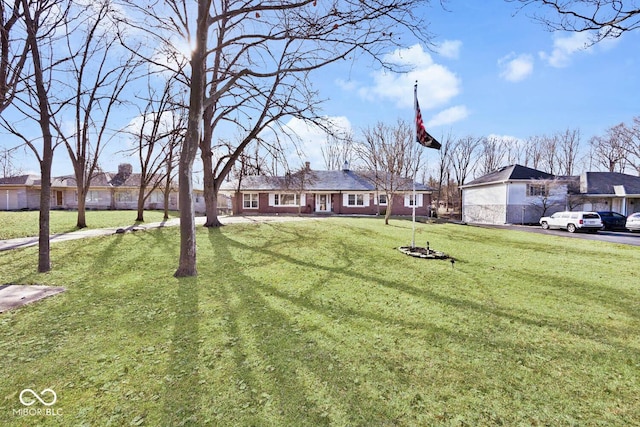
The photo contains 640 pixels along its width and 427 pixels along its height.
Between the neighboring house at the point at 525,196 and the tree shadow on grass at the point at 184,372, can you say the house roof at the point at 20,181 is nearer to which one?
the tree shadow on grass at the point at 184,372

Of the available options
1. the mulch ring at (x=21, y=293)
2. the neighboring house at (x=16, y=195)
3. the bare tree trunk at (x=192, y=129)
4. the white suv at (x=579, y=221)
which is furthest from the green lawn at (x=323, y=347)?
the neighboring house at (x=16, y=195)

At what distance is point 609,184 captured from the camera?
96.6 feet

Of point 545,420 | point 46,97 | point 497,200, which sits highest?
point 46,97

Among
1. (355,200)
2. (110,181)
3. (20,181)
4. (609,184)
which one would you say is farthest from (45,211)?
(609,184)

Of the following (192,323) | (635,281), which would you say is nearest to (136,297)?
(192,323)

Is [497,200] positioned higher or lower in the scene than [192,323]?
higher

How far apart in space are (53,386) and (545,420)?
4.69m

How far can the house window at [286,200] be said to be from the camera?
31497 millimetres

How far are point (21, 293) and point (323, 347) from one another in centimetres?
604

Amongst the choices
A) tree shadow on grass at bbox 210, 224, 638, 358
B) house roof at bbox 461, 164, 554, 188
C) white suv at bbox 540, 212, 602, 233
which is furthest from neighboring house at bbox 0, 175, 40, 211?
white suv at bbox 540, 212, 602, 233

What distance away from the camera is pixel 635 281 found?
7398 millimetres

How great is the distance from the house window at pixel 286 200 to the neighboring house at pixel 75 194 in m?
10.6

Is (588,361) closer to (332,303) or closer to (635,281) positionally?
(332,303)

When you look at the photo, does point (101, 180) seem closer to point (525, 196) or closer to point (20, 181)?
→ point (20, 181)
